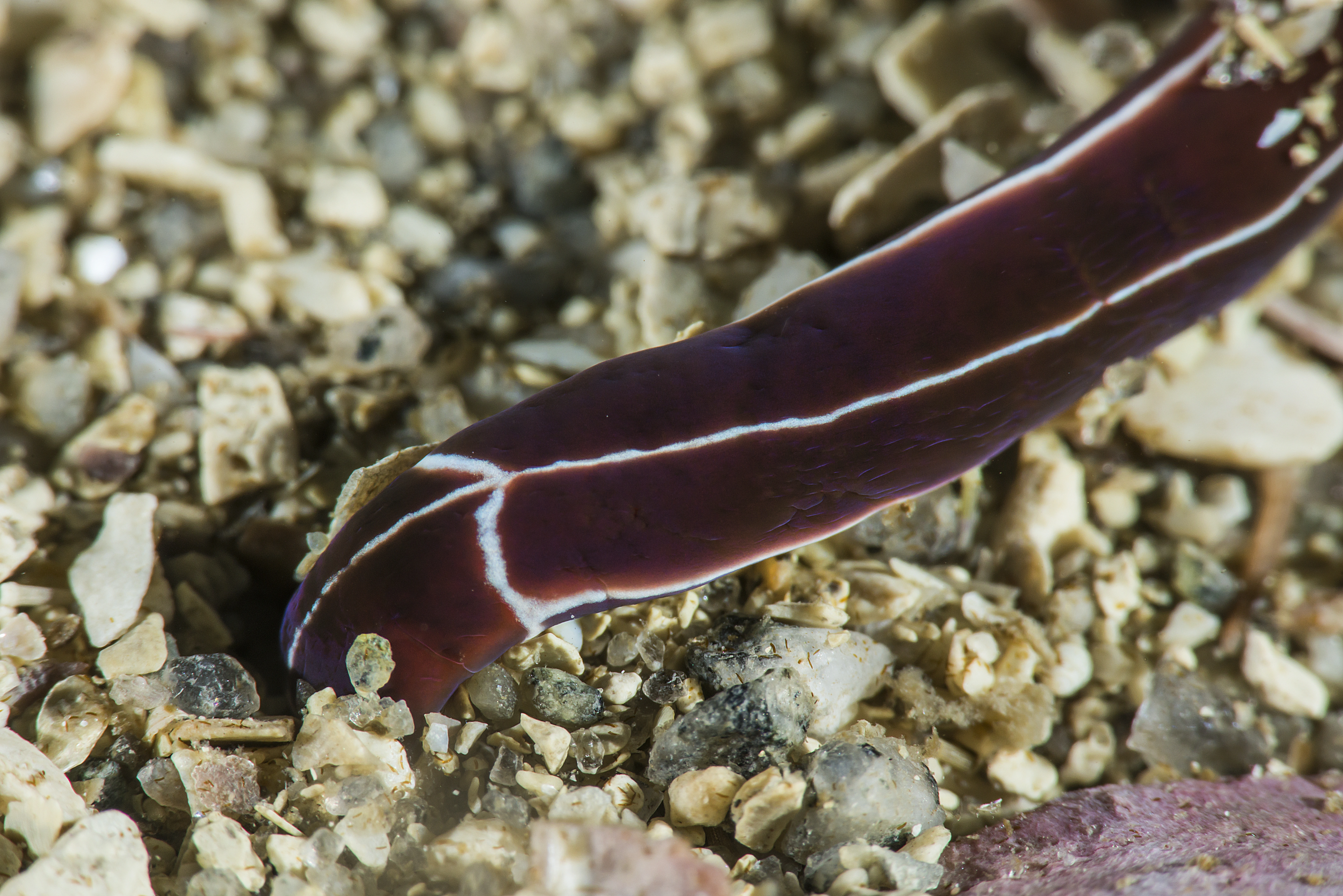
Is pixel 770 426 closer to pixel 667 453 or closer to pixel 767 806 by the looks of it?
pixel 667 453


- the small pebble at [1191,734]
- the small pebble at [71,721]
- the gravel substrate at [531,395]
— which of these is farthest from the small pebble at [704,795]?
the small pebble at [71,721]

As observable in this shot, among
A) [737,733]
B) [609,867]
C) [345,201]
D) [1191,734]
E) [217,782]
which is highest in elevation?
[345,201]

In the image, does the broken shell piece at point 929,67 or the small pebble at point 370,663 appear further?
the broken shell piece at point 929,67

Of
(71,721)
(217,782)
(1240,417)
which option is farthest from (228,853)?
(1240,417)

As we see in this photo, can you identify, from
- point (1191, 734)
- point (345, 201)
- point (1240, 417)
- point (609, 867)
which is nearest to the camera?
point (609, 867)

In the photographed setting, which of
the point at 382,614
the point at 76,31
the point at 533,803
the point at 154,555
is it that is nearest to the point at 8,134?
the point at 76,31

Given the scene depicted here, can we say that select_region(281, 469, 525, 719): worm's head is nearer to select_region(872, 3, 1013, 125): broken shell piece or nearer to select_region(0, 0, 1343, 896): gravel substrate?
select_region(0, 0, 1343, 896): gravel substrate

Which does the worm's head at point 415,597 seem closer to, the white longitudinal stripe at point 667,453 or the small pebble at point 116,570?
the white longitudinal stripe at point 667,453

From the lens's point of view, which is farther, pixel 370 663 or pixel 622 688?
pixel 622 688
